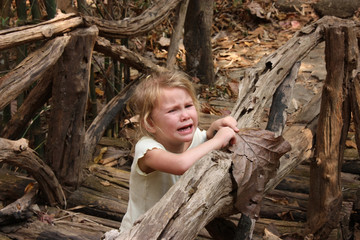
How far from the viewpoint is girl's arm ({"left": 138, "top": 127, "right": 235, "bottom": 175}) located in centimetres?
189

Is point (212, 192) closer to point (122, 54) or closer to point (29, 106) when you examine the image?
point (29, 106)

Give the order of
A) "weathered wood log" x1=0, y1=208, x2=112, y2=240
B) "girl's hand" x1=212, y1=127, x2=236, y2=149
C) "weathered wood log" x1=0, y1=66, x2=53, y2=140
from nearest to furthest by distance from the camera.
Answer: "girl's hand" x1=212, y1=127, x2=236, y2=149, "weathered wood log" x1=0, y1=208, x2=112, y2=240, "weathered wood log" x1=0, y1=66, x2=53, y2=140

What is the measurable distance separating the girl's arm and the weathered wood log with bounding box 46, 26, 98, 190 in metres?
1.12

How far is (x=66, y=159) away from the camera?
3.20 metres

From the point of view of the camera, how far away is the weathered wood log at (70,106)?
9.66ft

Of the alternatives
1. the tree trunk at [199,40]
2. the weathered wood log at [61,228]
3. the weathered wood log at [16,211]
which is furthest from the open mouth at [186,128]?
the tree trunk at [199,40]

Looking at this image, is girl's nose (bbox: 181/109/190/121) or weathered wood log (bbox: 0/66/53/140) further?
weathered wood log (bbox: 0/66/53/140)

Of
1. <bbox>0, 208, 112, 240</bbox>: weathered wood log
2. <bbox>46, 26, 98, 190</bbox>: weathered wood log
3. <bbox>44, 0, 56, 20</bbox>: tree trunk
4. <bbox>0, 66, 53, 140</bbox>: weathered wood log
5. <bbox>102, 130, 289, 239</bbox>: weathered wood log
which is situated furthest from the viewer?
<bbox>44, 0, 56, 20</bbox>: tree trunk

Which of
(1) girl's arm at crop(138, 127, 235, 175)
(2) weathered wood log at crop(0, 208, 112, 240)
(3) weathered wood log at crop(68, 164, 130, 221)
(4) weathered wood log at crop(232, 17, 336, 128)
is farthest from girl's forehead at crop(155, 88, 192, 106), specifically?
(3) weathered wood log at crop(68, 164, 130, 221)

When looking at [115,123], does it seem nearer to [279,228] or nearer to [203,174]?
[279,228]

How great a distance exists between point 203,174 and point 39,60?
1.44 meters

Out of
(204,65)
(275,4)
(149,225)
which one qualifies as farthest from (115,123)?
(275,4)

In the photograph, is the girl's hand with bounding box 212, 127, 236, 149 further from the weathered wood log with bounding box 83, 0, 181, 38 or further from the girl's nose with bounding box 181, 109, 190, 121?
the weathered wood log with bounding box 83, 0, 181, 38

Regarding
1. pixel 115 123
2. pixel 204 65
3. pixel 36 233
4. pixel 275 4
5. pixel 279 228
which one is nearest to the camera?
pixel 36 233
